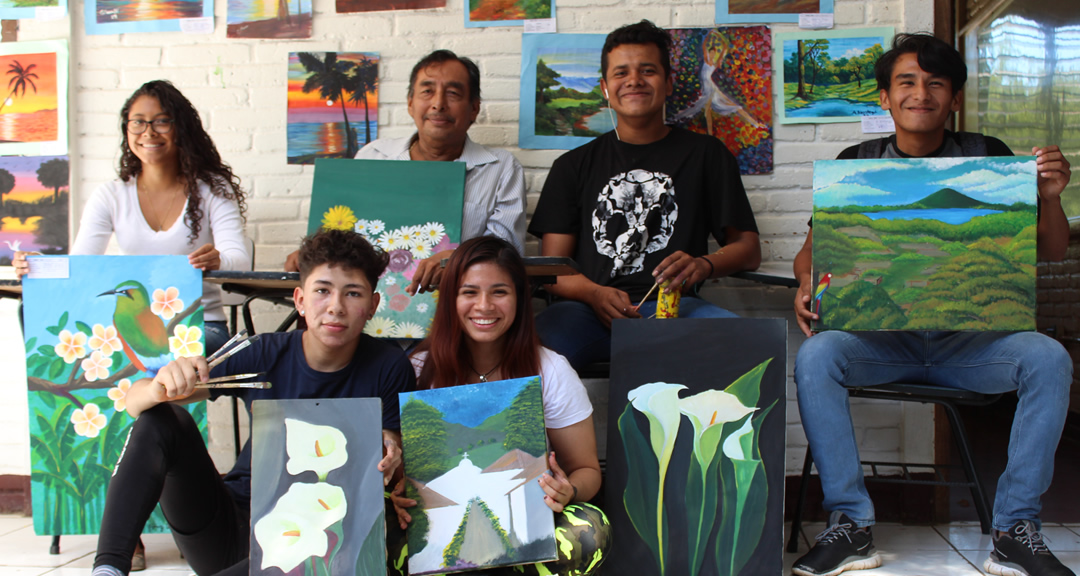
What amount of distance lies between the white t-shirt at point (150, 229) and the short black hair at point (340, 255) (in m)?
0.62

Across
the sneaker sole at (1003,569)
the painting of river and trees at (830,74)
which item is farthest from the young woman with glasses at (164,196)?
the sneaker sole at (1003,569)

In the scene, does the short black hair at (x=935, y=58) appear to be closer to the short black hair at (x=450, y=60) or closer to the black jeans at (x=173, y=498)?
the short black hair at (x=450, y=60)

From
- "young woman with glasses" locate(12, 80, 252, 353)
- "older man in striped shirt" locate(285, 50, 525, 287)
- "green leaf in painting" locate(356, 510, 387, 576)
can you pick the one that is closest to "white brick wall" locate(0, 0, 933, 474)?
"older man in striped shirt" locate(285, 50, 525, 287)

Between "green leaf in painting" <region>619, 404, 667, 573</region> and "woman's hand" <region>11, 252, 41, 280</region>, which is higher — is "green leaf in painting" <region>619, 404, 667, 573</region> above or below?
below

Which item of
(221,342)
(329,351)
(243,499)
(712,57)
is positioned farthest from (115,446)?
(712,57)

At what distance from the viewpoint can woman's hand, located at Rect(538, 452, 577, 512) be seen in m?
1.41

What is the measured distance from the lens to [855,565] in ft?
5.72

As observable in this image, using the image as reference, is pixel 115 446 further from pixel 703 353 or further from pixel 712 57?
pixel 712 57

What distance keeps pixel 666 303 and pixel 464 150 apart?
86cm

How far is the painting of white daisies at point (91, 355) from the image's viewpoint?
1.91m

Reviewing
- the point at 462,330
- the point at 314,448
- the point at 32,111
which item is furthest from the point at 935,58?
the point at 32,111

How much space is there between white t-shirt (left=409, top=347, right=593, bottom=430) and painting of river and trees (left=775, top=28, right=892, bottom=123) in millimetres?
1294

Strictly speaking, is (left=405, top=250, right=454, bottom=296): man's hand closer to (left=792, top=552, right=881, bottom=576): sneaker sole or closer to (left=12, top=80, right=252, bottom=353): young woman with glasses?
(left=12, top=80, right=252, bottom=353): young woman with glasses

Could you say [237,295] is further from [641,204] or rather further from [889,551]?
[889,551]
